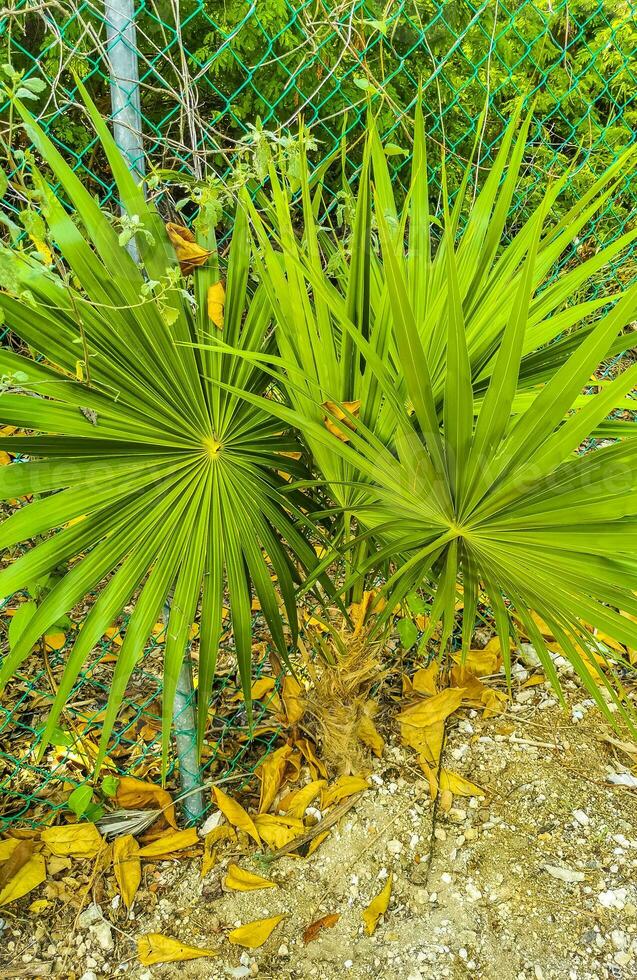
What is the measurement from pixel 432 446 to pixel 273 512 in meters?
0.40

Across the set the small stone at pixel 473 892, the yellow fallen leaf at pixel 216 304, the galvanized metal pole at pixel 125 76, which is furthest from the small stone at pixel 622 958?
the galvanized metal pole at pixel 125 76

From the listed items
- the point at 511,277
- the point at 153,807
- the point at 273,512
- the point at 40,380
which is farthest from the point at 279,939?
the point at 511,277

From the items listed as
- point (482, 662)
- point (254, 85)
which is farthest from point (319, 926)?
point (254, 85)

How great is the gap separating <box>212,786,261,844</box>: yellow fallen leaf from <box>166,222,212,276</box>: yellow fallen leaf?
1211mm

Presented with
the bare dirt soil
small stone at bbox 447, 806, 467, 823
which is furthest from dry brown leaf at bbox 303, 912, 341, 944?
small stone at bbox 447, 806, 467, 823

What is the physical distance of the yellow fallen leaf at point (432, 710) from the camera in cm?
185

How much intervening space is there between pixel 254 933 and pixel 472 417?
1172 mm

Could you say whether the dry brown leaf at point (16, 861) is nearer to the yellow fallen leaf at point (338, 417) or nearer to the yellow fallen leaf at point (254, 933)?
the yellow fallen leaf at point (254, 933)

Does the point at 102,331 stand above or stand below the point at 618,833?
above

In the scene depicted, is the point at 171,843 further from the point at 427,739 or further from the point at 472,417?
the point at 472,417

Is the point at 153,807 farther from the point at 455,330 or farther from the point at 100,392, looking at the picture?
the point at 455,330

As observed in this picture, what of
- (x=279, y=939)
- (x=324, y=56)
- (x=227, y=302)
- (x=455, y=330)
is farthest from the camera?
(x=324, y=56)

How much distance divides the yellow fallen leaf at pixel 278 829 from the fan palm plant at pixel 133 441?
0.55 m

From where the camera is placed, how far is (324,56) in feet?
6.69
